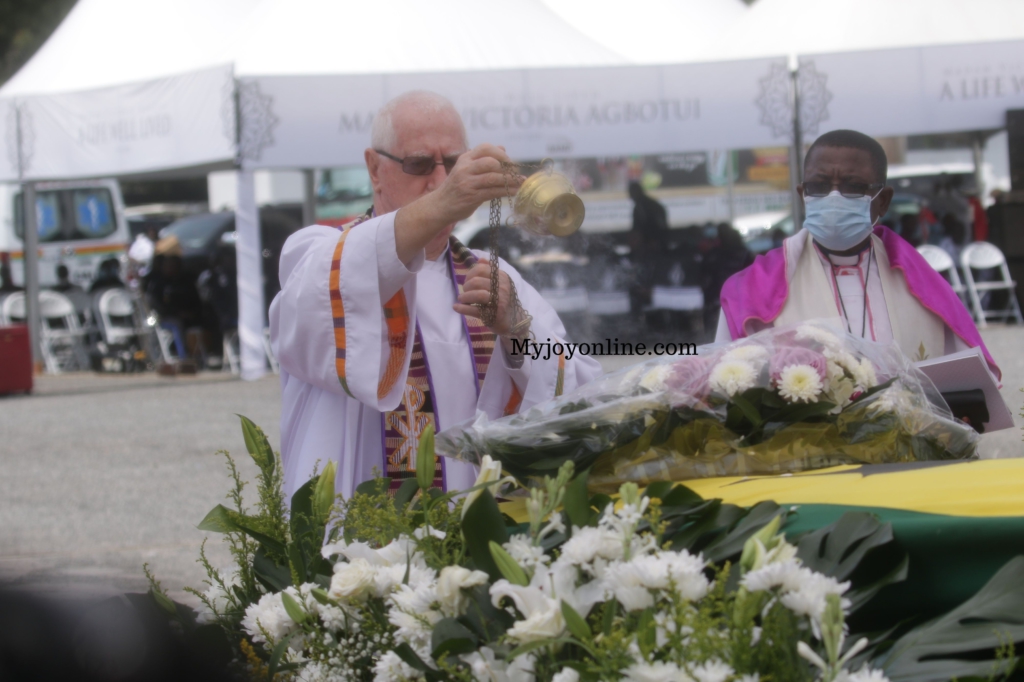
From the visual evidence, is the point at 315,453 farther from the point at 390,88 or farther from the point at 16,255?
the point at 16,255

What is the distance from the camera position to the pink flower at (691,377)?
1.64 m

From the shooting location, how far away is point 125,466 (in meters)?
7.59

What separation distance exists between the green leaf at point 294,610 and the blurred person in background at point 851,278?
5.01 feet

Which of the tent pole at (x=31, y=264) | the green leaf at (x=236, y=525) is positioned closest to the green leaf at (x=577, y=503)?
the green leaf at (x=236, y=525)

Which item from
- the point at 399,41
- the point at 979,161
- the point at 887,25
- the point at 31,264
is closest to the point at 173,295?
the point at 31,264

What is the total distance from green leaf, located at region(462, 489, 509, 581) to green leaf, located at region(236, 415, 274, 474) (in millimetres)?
423

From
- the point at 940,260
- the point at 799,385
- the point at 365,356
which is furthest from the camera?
the point at 940,260

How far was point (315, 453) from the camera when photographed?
7.62 feet

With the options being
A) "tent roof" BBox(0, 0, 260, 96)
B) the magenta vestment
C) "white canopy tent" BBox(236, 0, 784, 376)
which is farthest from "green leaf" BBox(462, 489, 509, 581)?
"tent roof" BBox(0, 0, 260, 96)

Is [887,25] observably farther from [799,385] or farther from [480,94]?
[799,385]

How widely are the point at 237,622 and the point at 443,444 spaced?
1.36ft

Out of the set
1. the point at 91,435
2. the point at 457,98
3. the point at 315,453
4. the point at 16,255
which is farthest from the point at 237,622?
the point at 16,255

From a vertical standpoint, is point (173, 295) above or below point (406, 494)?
above

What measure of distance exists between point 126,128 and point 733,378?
413 inches
